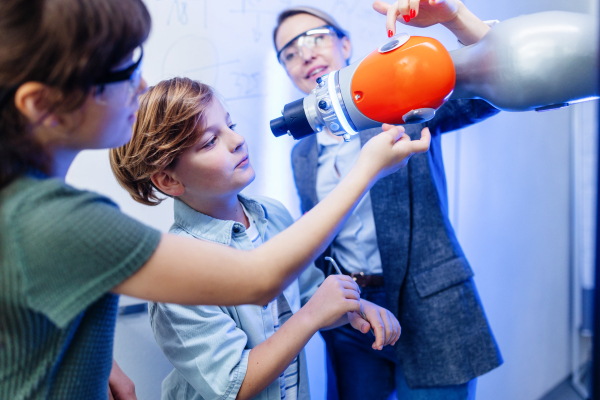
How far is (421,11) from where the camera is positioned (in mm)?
704

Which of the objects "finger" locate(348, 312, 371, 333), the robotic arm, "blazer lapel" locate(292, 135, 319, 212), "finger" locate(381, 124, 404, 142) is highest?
the robotic arm

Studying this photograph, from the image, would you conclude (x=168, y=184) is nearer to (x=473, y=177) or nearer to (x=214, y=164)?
(x=214, y=164)

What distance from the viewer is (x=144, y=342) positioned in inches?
38.9

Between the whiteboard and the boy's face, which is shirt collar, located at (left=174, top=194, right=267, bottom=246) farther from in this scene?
the whiteboard

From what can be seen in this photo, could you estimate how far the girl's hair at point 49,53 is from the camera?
42 cm

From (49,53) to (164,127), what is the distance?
11.5 inches

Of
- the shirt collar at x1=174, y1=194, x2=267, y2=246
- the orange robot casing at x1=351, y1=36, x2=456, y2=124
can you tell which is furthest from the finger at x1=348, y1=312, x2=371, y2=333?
the orange robot casing at x1=351, y1=36, x2=456, y2=124

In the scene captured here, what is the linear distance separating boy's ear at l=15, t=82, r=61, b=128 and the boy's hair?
27 centimetres

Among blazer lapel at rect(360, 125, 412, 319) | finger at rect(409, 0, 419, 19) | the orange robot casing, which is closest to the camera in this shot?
the orange robot casing

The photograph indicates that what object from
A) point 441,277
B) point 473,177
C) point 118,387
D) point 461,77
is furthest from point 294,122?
point 473,177

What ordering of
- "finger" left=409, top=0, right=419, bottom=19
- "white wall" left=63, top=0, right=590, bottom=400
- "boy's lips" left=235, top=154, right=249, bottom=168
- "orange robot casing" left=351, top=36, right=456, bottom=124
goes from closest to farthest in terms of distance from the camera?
"orange robot casing" left=351, top=36, right=456, bottom=124, "finger" left=409, top=0, right=419, bottom=19, "boy's lips" left=235, top=154, right=249, bottom=168, "white wall" left=63, top=0, right=590, bottom=400

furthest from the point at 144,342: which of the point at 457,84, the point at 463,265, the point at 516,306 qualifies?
the point at 516,306

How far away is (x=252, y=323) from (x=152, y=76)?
657 millimetres

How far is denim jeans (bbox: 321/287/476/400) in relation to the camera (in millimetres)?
955
